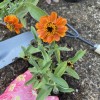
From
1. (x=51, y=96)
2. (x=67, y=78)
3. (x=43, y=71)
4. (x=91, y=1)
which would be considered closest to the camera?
(x=43, y=71)

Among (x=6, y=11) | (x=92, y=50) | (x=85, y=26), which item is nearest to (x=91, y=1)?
(x=85, y=26)

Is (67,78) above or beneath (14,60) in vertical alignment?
beneath

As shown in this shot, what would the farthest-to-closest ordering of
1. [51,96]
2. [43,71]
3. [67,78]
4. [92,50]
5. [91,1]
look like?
1. [91,1]
2. [92,50]
3. [67,78]
4. [51,96]
5. [43,71]

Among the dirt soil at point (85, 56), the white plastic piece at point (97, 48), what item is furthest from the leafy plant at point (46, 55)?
the white plastic piece at point (97, 48)

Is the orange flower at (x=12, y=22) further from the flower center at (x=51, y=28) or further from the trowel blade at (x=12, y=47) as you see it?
the flower center at (x=51, y=28)

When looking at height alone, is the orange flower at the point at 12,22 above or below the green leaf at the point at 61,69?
above

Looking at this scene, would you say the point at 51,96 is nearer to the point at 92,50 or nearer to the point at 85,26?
the point at 92,50

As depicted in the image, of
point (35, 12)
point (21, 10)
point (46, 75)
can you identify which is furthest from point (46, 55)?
point (21, 10)
